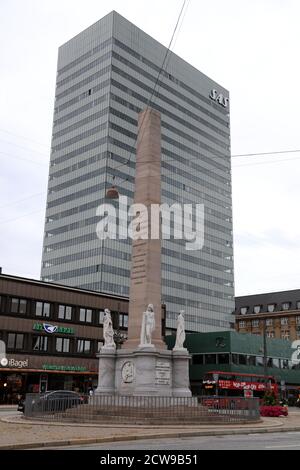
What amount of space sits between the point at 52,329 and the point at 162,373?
32231 mm

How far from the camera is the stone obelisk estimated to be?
29.4 m

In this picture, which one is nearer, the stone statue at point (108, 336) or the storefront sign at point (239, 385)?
the stone statue at point (108, 336)

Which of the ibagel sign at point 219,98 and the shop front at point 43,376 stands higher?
the ibagel sign at point 219,98

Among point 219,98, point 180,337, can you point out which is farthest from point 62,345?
point 219,98

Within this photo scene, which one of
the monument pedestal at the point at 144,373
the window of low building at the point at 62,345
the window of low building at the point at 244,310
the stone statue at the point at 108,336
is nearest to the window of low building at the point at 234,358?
the window of low building at the point at 62,345

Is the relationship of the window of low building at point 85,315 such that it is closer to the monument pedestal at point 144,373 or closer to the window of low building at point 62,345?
the window of low building at point 62,345

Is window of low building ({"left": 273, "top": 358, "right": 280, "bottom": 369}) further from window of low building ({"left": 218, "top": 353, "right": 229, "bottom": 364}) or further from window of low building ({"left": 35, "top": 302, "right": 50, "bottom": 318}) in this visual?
window of low building ({"left": 35, "top": 302, "right": 50, "bottom": 318})

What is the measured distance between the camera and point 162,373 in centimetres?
2822

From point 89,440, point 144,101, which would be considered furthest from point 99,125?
point 89,440

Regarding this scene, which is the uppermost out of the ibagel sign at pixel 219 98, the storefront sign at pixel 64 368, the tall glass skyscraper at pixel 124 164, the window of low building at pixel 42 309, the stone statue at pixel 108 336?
the ibagel sign at pixel 219 98

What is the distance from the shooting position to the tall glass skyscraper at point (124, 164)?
355 feet

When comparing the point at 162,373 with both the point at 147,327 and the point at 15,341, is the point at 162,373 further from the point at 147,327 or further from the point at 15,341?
the point at 15,341

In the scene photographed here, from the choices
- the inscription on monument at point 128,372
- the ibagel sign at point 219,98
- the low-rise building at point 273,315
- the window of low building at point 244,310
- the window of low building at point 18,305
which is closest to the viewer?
the inscription on monument at point 128,372
